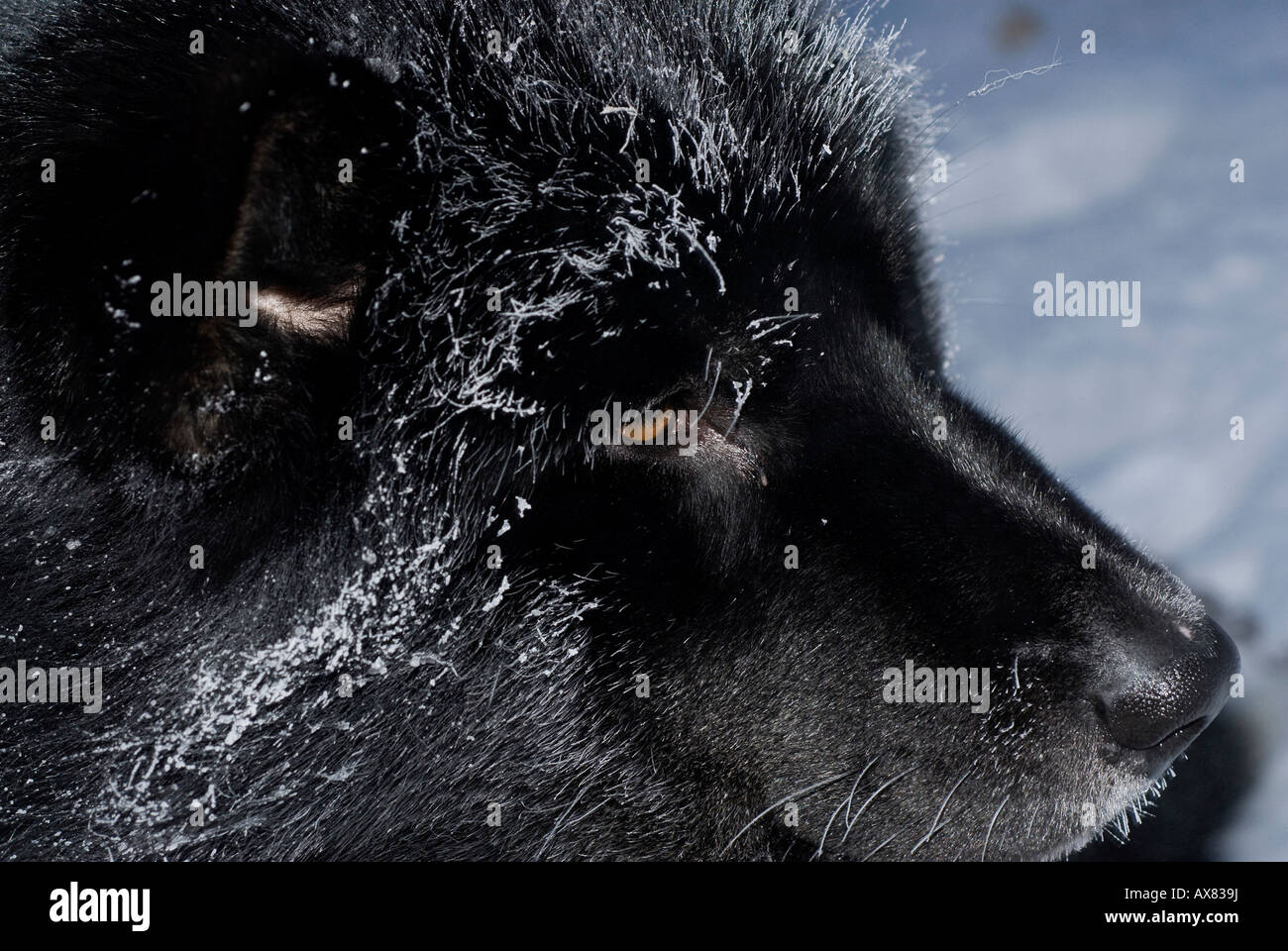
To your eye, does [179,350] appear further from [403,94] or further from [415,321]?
[403,94]

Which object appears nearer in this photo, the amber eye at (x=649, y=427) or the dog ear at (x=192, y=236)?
the dog ear at (x=192, y=236)

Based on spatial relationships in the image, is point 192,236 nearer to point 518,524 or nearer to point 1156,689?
point 518,524

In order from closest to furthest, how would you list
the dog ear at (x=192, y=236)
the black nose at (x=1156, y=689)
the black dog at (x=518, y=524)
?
the dog ear at (x=192, y=236) → the black dog at (x=518, y=524) → the black nose at (x=1156, y=689)

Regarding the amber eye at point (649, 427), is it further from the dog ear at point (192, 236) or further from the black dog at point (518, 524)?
the dog ear at point (192, 236)

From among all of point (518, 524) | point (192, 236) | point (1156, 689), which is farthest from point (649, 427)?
point (1156, 689)

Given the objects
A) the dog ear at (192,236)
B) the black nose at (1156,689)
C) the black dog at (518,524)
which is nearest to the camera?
the dog ear at (192,236)

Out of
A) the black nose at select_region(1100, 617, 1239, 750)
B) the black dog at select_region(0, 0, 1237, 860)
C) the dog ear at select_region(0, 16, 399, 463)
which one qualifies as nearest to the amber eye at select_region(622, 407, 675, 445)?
the black dog at select_region(0, 0, 1237, 860)

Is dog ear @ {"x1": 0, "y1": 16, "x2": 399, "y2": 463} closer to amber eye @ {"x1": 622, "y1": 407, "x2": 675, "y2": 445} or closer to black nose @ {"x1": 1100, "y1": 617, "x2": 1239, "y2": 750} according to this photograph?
amber eye @ {"x1": 622, "y1": 407, "x2": 675, "y2": 445}

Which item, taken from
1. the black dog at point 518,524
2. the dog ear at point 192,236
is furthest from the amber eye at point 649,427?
the dog ear at point 192,236
